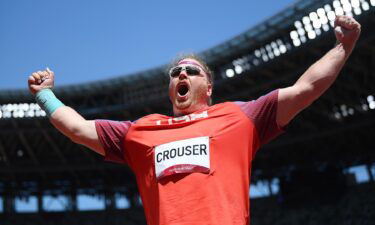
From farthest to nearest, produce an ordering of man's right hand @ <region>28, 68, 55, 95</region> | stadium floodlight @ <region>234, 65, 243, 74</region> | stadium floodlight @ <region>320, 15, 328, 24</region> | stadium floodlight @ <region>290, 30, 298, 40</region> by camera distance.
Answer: stadium floodlight @ <region>234, 65, 243, 74</region>
stadium floodlight @ <region>290, 30, 298, 40</region>
stadium floodlight @ <region>320, 15, 328, 24</region>
man's right hand @ <region>28, 68, 55, 95</region>

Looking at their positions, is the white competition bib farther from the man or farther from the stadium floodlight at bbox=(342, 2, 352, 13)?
the stadium floodlight at bbox=(342, 2, 352, 13)

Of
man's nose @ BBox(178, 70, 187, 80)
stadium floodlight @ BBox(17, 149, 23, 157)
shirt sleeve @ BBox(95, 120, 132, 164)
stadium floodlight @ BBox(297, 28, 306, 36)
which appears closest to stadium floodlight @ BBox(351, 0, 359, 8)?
stadium floodlight @ BBox(297, 28, 306, 36)

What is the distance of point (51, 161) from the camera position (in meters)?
33.8

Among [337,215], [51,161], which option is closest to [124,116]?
[51,161]

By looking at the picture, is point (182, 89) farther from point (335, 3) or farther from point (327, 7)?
point (335, 3)

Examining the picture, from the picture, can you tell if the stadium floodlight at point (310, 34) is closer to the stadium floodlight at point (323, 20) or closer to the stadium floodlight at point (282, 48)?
the stadium floodlight at point (323, 20)

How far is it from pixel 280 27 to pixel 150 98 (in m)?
8.49

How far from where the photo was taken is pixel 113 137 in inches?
114

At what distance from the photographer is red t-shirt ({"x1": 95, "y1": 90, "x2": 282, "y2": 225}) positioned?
2490mm

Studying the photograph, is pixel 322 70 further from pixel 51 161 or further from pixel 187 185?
pixel 51 161

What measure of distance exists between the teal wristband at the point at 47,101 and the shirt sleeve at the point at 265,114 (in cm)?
111

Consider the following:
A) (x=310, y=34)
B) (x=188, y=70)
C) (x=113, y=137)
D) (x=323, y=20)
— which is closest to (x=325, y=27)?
(x=323, y=20)

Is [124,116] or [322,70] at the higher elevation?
[124,116]

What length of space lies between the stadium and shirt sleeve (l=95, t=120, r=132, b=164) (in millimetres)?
20683
